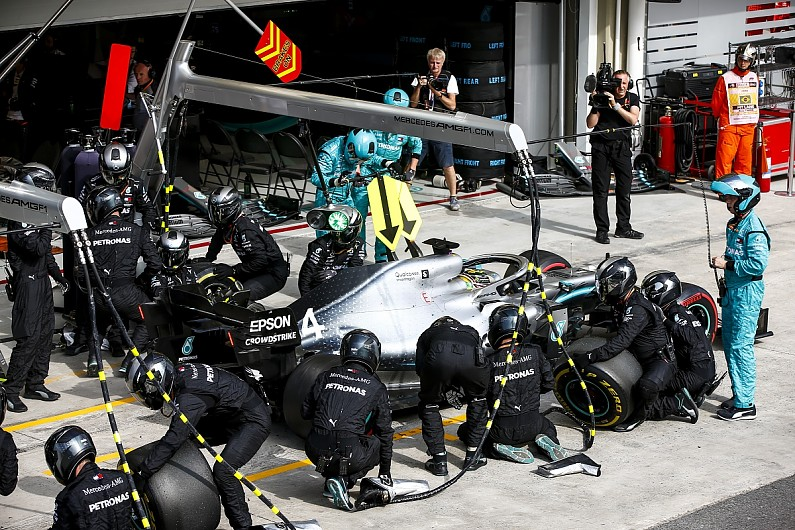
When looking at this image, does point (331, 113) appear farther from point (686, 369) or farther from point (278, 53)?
point (686, 369)

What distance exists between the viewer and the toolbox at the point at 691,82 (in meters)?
18.8

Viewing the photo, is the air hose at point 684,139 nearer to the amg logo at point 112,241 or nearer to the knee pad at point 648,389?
the knee pad at point 648,389

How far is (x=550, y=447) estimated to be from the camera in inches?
358

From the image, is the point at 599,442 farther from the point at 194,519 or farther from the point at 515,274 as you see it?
the point at 194,519

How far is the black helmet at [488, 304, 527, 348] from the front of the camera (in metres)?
8.97

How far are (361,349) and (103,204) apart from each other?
3.82 metres

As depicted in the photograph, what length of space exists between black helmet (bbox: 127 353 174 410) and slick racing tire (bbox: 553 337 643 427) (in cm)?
348

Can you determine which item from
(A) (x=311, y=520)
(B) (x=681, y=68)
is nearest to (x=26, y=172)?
(A) (x=311, y=520)

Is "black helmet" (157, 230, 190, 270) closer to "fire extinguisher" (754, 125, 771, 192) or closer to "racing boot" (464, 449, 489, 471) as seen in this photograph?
"racing boot" (464, 449, 489, 471)

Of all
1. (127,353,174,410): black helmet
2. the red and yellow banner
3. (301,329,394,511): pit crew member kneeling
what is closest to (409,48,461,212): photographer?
the red and yellow banner

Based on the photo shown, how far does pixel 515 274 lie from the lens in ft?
35.7

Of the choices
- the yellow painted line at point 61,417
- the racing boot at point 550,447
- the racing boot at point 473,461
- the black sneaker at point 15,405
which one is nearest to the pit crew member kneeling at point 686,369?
the racing boot at point 550,447

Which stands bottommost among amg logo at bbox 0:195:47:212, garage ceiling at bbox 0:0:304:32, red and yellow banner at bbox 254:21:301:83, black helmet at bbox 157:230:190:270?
black helmet at bbox 157:230:190:270

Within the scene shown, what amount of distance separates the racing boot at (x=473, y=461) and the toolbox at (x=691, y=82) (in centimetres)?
1121
